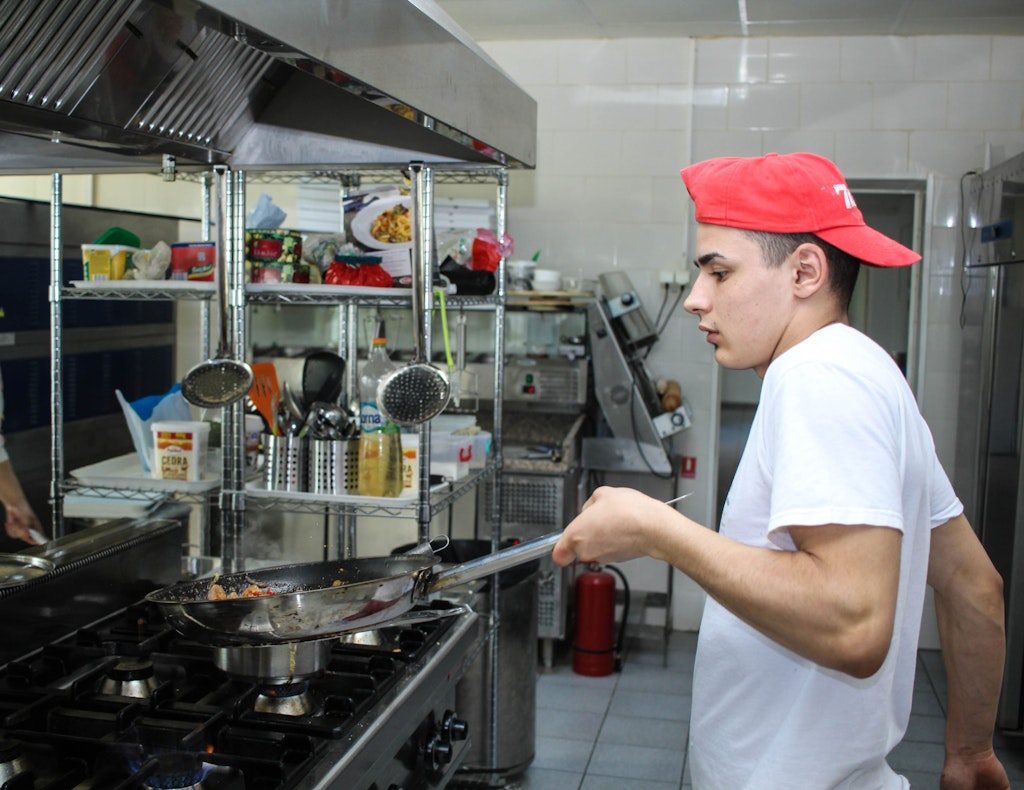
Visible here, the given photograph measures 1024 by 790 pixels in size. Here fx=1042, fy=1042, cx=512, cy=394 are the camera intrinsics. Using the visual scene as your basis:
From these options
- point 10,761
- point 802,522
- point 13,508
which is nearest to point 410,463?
point 13,508

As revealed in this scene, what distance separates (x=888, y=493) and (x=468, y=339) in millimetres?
3605

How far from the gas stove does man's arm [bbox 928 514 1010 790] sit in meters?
0.83

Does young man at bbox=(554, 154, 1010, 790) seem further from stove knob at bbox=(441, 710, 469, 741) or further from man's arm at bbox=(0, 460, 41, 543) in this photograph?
man's arm at bbox=(0, 460, 41, 543)

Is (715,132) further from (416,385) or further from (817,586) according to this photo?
(817,586)

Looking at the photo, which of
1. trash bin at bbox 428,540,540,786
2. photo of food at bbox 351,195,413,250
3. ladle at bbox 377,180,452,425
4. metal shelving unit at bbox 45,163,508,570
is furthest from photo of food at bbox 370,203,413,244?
trash bin at bbox 428,540,540,786

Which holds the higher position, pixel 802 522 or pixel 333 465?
pixel 802 522

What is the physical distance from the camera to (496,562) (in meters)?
1.34

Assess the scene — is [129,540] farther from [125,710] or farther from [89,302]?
[89,302]

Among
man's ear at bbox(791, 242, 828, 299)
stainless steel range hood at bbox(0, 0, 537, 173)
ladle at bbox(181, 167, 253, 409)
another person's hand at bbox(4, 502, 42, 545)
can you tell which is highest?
stainless steel range hood at bbox(0, 0, 537, 173)

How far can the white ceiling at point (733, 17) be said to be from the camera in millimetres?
3896

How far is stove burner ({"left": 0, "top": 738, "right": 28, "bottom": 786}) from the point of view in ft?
4.19

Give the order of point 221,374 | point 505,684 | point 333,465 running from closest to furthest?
point 221,374
point 333,465
point 505,684

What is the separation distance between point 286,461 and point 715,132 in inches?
109

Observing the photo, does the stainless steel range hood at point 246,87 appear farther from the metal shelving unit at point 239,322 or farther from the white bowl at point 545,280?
the white bowl at point 545,280
